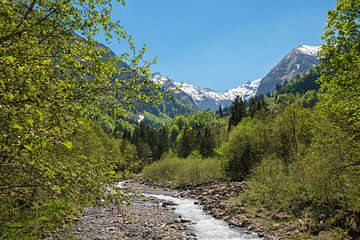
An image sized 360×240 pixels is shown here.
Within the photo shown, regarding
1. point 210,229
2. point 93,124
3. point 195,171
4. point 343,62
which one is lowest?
point 210,229

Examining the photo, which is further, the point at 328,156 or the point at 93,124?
the point at 328,156

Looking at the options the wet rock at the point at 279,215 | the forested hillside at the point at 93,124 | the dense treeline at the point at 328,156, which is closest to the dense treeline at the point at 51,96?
the forested hillside at the point at 93,124

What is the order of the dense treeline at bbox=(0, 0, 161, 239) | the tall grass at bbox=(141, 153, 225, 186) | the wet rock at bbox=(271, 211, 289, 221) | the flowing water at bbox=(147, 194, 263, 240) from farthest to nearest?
the tall grass at bbox=(141, 153, 225, 186) → the wet rock at bbox=(271, 211, 289, 221) → the flowing water at bbox=(147, 194, 263, 240) → the dense treeline at bbox=(0, 0, 161, 239)

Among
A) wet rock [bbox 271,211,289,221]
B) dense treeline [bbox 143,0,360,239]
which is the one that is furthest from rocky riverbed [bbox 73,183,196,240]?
dense treeline [bbox 143,0,360,239]

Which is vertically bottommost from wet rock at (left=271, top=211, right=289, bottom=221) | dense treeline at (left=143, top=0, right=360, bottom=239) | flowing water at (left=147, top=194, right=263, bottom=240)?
flowing water at (left=147, top=194, right=263, bottom=240)

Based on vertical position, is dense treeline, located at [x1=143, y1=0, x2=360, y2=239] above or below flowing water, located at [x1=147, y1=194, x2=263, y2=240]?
above

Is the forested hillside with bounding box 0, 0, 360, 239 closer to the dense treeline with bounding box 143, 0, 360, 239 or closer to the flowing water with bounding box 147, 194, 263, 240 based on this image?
the dense treeline with bounding box 143, 0, 360, 239

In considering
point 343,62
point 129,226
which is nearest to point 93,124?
point 343,62

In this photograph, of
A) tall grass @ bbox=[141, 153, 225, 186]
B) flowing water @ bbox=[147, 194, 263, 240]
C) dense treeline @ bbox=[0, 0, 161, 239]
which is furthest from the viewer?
tall grass @ bbox=[141, 153, 225, 186]

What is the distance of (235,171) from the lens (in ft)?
187

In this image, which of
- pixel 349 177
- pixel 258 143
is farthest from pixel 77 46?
pixel 258 143

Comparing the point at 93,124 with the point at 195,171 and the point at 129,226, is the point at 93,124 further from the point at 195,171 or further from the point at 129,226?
the point at 195,171

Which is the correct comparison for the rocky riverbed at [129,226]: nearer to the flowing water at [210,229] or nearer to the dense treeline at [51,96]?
the flowing water at [210,229]

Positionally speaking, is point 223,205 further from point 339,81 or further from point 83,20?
point 83,20
